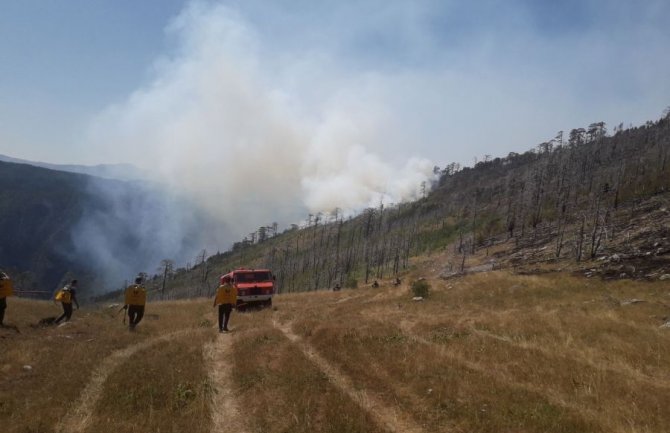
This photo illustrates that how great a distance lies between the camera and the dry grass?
9273 millimetres

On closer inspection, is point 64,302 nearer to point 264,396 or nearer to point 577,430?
point 264,396

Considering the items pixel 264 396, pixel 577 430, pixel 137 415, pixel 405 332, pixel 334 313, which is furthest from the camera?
pixel 334 313

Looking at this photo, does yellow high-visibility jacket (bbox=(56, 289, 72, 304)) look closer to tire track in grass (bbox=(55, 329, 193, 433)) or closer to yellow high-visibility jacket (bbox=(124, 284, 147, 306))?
yellow high-visibility jacket (bbox=(124, 284, 147, 306))

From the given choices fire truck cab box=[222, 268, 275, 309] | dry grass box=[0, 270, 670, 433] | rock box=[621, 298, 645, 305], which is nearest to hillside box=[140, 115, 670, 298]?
rock box=[621, 298, 645, 305]

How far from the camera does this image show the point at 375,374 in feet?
40.6

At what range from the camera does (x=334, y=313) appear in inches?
1062

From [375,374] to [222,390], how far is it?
4.27m

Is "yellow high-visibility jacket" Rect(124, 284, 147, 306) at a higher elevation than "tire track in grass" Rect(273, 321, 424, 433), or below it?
higher

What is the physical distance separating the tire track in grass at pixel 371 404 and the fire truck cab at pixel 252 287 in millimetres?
16183

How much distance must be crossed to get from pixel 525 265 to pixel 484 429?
46820 millimetres

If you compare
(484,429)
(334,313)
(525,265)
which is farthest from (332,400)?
(525,265)

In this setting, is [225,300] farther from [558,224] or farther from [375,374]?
[558,224]

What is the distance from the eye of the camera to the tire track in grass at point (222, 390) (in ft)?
31.7

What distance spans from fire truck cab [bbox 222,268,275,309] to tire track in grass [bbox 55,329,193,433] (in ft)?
39.2
